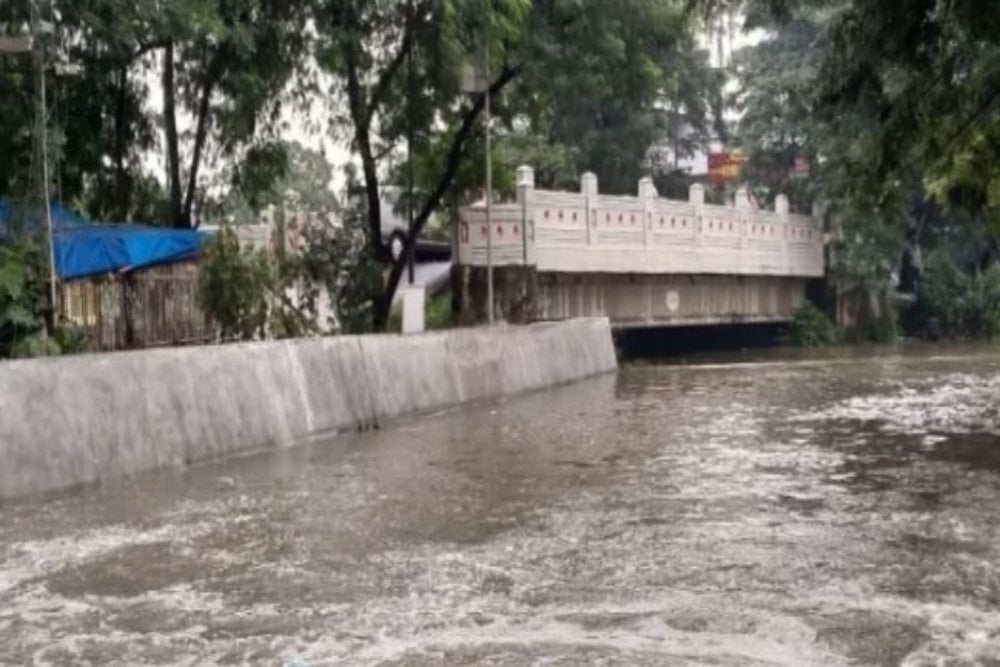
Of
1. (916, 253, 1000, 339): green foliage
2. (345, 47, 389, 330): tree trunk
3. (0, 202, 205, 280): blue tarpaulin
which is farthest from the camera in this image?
(916, 253, 1000, 339): green foliage

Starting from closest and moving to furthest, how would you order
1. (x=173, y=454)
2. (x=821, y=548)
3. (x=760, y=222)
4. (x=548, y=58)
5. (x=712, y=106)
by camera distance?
(x=821, y=548)
(x=173, y=454)
(x=548, y=58)
(x=760, y=222)
(x=712, y=106)

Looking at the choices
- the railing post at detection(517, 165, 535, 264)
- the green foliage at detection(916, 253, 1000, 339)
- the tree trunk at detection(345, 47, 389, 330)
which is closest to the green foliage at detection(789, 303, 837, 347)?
the green foliage at detection(916, 253, 1000, 339)

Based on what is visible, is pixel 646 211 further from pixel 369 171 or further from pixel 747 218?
pixel 369 171

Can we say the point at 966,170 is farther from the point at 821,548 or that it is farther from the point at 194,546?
the point at 194,546

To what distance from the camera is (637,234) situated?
3030 centimetres

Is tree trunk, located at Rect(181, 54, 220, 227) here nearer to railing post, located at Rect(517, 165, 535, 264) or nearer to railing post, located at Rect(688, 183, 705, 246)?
railing post, located at Rect(517, 165, 535, 264)

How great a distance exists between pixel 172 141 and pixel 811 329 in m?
24.0

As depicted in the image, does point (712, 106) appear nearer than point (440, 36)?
No

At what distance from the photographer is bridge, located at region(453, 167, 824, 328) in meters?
26.2

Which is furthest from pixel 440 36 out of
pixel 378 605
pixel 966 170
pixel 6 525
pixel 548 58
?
pixel 378 605

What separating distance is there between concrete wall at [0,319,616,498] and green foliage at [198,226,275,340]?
77.1 inches

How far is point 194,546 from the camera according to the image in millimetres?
7098

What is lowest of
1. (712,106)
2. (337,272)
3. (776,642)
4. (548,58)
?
(776,642)

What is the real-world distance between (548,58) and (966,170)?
26.7 feet
